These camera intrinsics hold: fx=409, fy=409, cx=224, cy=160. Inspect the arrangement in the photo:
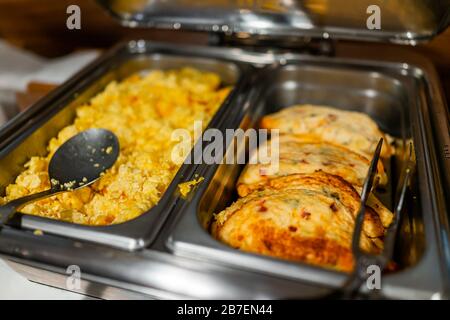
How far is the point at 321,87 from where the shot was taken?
1.93 metres

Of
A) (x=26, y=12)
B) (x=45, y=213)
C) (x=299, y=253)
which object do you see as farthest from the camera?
(x=26, y=12)

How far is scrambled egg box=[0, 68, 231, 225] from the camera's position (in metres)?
1.30

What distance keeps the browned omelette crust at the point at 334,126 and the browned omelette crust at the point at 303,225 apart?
0.36 m

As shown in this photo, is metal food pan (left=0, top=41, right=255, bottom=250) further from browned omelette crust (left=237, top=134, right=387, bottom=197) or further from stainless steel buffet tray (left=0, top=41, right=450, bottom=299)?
browned omelette crust (left=237, top=134, right=387, bottom=197)

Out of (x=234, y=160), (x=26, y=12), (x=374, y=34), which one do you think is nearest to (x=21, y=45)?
(x=26, y=12)

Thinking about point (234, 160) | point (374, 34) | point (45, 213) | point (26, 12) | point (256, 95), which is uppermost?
point (26, 12)

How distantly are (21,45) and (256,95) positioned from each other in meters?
2.04

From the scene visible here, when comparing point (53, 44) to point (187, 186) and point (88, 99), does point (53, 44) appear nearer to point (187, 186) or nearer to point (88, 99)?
point (88, 99)

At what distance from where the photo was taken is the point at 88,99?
1838 millimetres

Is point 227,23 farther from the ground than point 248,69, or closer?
farther from the ground

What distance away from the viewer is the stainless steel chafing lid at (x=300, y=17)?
173cm

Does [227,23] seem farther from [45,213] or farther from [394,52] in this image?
[45,213]

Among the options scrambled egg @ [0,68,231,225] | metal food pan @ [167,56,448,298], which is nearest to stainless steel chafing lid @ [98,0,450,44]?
metal food pan @ [167,56,448,298]

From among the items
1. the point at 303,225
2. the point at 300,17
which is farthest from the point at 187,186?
the point at 300,17
